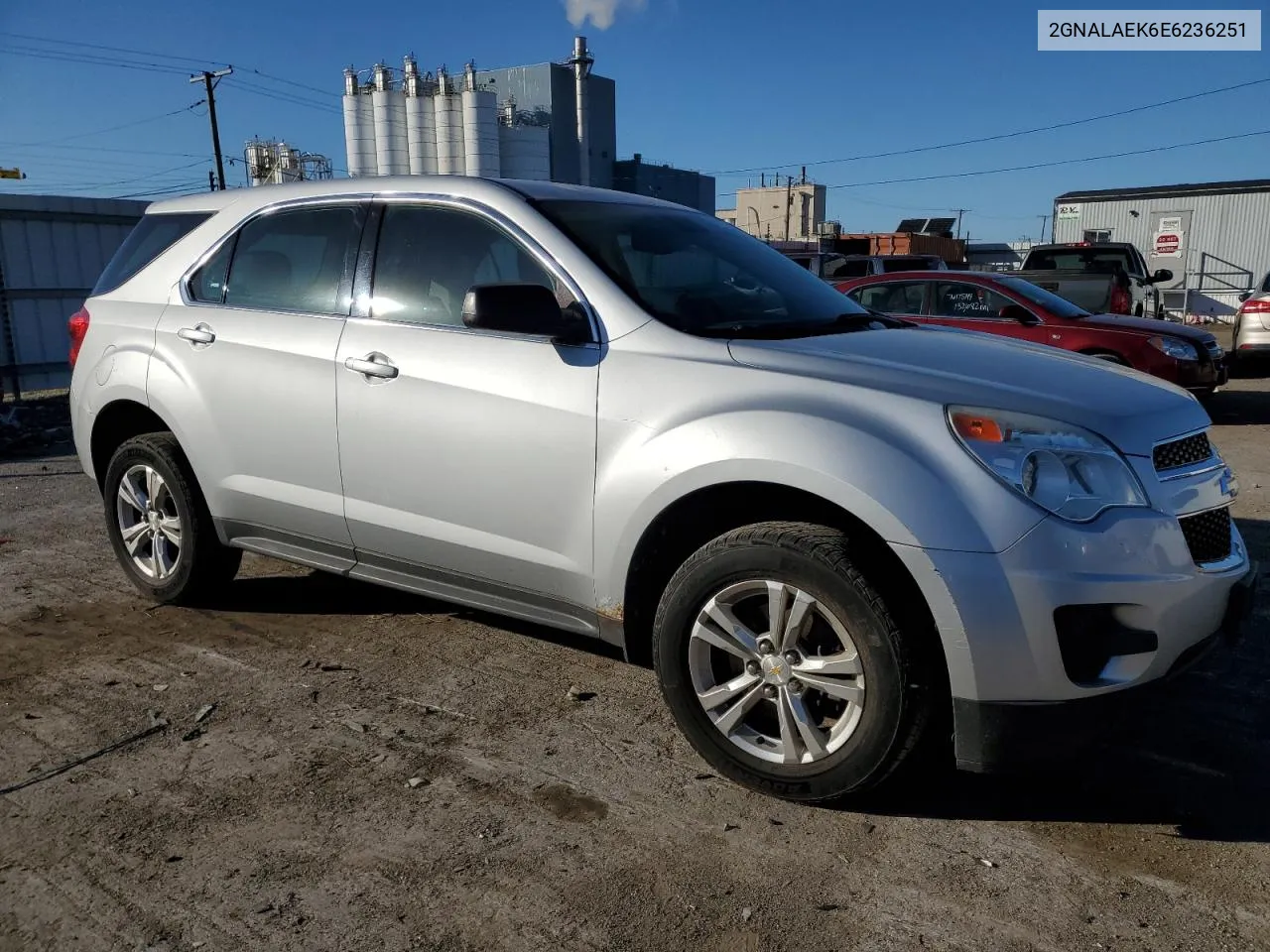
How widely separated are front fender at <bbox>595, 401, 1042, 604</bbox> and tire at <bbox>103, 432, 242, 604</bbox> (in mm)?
2168

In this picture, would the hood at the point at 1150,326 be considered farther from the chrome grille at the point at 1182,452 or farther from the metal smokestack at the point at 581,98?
the metal smokestack at the point at 581,98

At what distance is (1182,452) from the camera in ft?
9.41

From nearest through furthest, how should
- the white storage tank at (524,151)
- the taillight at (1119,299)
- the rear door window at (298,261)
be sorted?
the rear door window at (298,261)
the taillight at (1119,299)
the white storage tank at (524,151)

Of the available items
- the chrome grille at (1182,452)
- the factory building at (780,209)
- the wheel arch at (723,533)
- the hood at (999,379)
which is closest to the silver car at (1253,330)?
the hood at (999,379)

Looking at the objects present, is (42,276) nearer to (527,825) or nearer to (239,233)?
(239,233)

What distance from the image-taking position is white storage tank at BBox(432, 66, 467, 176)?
61.6 metres

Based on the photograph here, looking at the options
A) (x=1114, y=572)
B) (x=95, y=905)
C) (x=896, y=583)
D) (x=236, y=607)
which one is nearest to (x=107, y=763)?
(x=95, y=905)

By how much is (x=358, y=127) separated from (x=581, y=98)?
50.1 ft

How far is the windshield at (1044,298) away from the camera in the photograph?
10.1 metres

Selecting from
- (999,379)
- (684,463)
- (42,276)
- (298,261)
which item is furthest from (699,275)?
(42,276)

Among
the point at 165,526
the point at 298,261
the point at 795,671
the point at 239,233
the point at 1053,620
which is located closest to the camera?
the point at 1053,620

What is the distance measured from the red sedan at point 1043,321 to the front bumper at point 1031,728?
730 centimetres

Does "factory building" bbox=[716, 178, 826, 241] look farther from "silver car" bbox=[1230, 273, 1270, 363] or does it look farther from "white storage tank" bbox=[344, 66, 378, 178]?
"silver car" bbox=[1230, 273, 1270, 363]

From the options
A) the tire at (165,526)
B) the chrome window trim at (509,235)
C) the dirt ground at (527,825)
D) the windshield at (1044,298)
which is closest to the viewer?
the dirt ground at (527,825)
